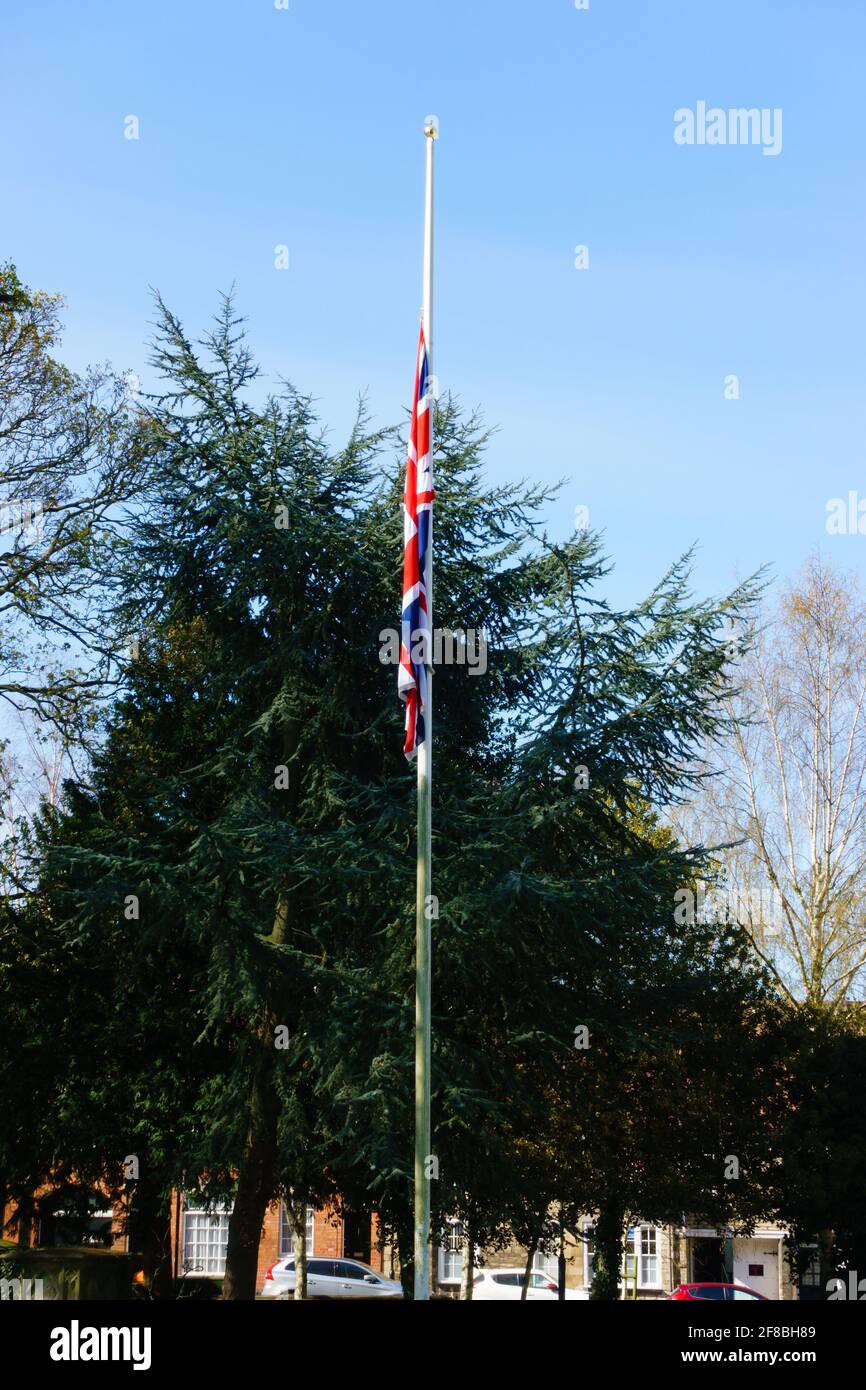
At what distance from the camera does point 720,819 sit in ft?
125

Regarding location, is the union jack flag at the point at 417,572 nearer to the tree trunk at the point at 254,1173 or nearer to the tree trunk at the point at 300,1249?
the tree trunk at the point at 254,1173

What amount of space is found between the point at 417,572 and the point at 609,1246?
56.7ft

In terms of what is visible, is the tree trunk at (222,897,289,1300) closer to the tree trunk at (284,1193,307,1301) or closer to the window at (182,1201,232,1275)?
the tree trunk at (284,1193,307,1301)

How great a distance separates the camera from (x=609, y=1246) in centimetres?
2731

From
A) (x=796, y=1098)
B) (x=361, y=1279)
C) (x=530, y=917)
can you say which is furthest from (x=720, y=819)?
(x=530, y=917)

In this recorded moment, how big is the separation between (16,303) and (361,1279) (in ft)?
95.6

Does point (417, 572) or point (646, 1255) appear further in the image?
point (646, 1255)

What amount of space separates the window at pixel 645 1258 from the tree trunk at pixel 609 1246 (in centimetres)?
1724

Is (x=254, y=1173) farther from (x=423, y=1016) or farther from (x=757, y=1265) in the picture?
(x=757, y=1265)

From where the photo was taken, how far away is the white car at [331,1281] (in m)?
38.9

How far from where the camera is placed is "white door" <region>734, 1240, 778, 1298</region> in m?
45.2

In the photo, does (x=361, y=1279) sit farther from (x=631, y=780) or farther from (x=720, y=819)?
(x=631, y=780)

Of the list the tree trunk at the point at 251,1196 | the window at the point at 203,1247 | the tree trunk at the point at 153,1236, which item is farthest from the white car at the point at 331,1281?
the tree trunk at the point at 251,1196

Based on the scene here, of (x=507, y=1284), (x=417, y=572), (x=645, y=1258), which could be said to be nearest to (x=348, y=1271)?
(x=507, y=1284)
